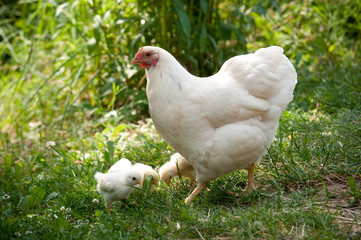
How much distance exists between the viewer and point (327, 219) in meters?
2.53

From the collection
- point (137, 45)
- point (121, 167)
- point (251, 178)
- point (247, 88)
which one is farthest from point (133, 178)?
point (137, 45)

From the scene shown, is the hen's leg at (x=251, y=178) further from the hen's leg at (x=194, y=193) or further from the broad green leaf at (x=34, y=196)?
the broad green leaf at (x=34, y=196)

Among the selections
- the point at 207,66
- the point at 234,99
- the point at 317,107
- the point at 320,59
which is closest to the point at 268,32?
the point at 320,59

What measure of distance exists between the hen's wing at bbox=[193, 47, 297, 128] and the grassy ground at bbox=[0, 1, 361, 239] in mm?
537

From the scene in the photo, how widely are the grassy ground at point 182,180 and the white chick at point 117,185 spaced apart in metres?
0.11

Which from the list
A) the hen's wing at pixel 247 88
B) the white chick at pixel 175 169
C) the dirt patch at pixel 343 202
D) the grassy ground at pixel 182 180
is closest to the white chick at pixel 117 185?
the grassy ground at pixel 182 180

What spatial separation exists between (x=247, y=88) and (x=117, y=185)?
4.13ft

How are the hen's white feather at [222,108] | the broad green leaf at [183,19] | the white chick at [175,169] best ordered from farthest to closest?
the broad green leaf at [183,19] < the white chick at [175,169] < the hen's white feather at [222,108]

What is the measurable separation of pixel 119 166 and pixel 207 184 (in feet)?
2.57

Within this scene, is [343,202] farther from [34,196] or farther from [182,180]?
[34,196]

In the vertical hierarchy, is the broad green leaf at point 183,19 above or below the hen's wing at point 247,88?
above

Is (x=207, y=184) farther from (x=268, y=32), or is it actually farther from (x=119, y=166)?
(x=268, y=32)

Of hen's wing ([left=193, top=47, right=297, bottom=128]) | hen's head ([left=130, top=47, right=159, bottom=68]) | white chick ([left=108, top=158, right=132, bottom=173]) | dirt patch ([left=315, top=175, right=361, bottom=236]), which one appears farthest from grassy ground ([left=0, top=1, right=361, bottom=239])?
hen's head ([left=130, top=47, right=159, bottom=68])

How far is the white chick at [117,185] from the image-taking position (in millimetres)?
3158
